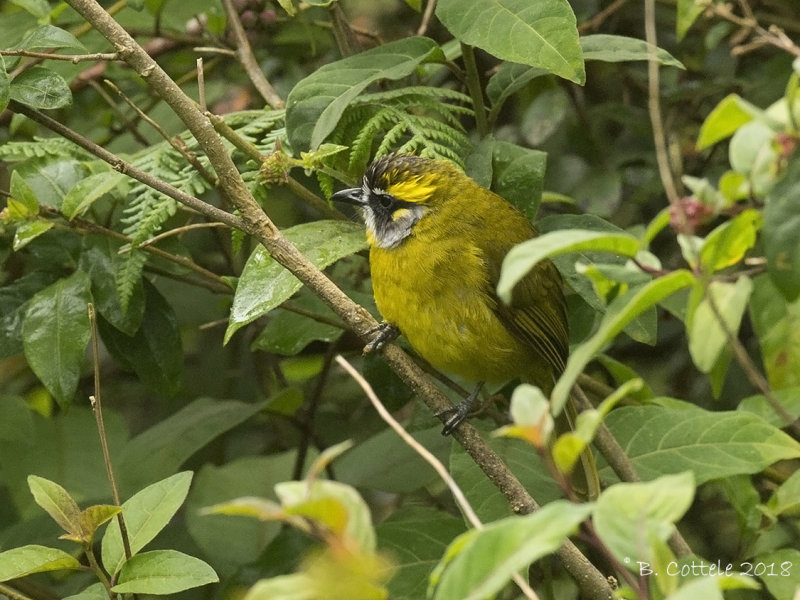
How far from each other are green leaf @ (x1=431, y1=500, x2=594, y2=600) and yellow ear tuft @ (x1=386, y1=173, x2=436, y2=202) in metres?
2.02

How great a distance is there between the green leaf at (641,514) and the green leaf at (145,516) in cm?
107

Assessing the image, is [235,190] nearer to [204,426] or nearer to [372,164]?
[372,164]

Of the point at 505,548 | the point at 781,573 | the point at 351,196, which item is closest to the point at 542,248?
the point at 505,548

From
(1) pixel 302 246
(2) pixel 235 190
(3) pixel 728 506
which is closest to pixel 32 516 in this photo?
(1) pixel 302 246

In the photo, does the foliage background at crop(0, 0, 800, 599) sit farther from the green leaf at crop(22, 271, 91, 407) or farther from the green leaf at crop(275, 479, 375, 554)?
the green leaf at crop(275, 479, 375, 554)

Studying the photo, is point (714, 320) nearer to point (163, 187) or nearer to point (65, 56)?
point (163, 187)

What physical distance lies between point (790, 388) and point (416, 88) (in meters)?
1.19

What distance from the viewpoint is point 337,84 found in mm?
2438

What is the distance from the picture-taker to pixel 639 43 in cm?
253

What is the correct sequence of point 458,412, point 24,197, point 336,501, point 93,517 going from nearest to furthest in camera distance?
point 336,501 → point 93,517 → point 24,197 → point 458,412

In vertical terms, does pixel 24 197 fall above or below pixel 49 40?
below

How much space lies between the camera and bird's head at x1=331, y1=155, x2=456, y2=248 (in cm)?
290

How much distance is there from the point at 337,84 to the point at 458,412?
33.0 inches

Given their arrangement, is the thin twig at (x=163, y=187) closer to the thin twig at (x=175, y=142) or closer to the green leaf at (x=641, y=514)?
the thin twig at (x=175, y=142)
